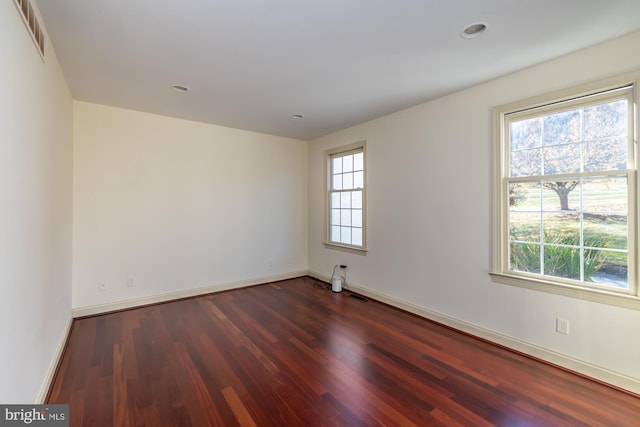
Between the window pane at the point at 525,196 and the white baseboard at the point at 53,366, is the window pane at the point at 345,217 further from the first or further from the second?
the white baseboard at the point at 53,366

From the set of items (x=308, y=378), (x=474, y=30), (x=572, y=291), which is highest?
(x=474, y=30)

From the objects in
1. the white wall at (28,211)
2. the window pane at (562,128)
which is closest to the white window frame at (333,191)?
→ the window pane at (562,128)

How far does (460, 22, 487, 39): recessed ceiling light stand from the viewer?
1.92 metres

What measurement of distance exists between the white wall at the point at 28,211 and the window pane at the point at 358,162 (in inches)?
138

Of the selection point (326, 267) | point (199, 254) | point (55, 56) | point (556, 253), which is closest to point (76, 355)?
point (199, 254)

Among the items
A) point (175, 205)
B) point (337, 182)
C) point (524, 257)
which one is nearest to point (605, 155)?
point (524, 257)

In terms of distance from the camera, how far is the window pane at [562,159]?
7.73ft

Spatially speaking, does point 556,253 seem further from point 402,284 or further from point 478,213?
point 402,284

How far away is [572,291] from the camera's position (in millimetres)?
2318

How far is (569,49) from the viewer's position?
222 cm

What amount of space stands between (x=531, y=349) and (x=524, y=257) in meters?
0.81

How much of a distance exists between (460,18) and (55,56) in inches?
124

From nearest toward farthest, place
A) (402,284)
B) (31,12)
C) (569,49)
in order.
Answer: (31,12) < (569,49) < (402,284)

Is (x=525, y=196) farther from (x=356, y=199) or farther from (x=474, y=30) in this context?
(x=356, y=199)
